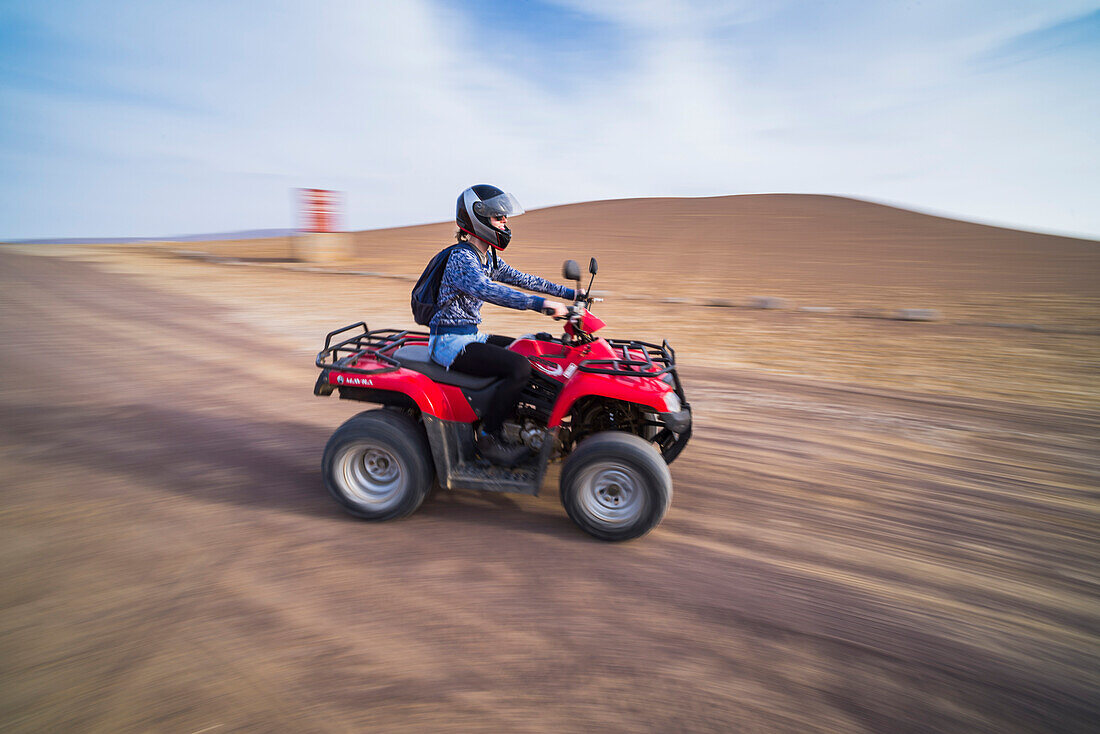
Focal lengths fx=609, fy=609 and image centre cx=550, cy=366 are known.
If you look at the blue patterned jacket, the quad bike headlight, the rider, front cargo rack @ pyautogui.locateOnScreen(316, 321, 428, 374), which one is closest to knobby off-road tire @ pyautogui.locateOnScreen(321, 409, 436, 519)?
front cargo rack @ pyautogui.locateOnScreen(316, 321, 428, 374)

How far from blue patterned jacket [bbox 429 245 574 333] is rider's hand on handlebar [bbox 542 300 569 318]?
0.04 metres

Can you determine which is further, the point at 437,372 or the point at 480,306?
the point at 437,372

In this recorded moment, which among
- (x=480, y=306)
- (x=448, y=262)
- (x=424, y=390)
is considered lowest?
(x=424, y=390)

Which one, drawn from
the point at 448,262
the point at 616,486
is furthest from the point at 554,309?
the point at 616,486

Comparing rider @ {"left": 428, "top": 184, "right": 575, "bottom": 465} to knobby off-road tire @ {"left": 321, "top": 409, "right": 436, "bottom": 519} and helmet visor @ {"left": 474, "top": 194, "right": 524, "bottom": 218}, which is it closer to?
helmet visor @ {"left": 474, "top": 194, "right": 524, "bottom": 218}

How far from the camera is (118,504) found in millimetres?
4172

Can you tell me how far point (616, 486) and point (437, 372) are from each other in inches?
54.3

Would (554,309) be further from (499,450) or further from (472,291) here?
(499,450)

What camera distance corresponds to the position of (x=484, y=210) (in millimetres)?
3914

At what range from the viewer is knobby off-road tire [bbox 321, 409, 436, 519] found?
3973 millimetres

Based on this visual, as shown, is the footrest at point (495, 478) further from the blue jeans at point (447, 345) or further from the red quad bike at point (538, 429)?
the blue jeans at point (447, 345)

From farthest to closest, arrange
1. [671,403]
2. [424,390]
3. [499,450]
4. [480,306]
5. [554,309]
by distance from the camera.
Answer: [499,450]
[424,390]
[480,306]
[671,403]
[554,309]

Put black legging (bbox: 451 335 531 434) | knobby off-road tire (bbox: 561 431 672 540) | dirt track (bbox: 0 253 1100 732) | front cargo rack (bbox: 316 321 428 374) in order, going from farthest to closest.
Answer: front cargo rack (bbox: 316 321 428 374)
black legging (bbox: 451 335 531 434)
knobby off-road tire (bbox: 561 431 672 540)
dirt track (bbox: 0 253 1100 732)

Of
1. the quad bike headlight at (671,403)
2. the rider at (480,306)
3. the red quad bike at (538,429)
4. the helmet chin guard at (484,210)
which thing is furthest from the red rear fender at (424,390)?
the quad bike headlight at (671,403)
